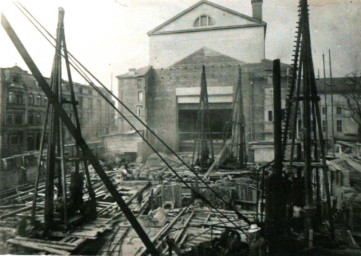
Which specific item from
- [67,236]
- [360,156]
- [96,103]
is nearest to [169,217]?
[67,236]

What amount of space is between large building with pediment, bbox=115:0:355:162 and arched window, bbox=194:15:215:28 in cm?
7

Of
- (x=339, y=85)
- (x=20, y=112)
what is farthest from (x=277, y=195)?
(x=20, y=112)

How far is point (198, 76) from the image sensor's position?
71.5 feet

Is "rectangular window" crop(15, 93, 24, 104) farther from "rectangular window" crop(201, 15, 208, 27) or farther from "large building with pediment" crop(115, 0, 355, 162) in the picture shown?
"rectangular window" crop(201, 15, 208, 27)

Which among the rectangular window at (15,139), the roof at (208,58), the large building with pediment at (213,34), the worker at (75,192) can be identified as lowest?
the worker at (75,192)

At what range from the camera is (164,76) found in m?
22.8

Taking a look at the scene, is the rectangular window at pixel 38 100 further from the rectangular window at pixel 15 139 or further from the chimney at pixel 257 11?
the chimney at pixel 257 11

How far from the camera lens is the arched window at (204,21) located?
1833 cm

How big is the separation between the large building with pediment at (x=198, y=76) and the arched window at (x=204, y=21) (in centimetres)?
7

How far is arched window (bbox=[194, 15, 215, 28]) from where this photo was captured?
1833cm

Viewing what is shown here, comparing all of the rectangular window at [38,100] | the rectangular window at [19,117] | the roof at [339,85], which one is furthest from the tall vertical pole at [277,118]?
the rectangular window at [38,100]

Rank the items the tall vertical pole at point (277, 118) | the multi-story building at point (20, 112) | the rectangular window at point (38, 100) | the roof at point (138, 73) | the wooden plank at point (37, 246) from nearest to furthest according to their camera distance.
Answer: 1. the tall vertical pole at point (277, 118)
2. the wooden plank at point (37, 246)
3. the multi-story building at point (20, 112)
4. the roof at point (138, 73)
5. the rectangular window at point (38, 100)

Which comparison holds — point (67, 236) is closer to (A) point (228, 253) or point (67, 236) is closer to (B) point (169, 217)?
(B) point (169, 217)

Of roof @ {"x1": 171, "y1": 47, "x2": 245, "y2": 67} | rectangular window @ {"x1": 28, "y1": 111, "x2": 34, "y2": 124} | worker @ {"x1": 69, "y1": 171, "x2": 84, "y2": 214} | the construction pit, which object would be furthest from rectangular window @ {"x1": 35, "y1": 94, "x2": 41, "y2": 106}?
worker @ {"x1": 69, "y1": 171, "x2": 84, "y2": 214}
